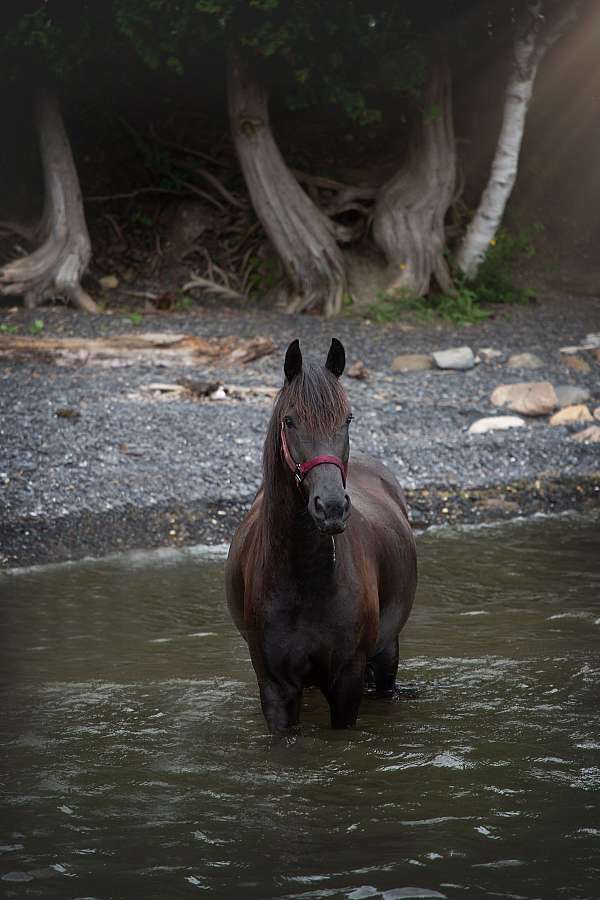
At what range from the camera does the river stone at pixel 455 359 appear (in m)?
13.1

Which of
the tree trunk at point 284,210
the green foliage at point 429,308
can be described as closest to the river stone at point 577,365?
the green foliage at point 429,308

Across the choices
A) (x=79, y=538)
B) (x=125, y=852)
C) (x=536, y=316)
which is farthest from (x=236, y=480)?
(x=536, y=316)

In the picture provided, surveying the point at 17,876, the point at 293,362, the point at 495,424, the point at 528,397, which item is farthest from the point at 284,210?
the point at 17,876

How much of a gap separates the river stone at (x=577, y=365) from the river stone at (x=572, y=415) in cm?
151

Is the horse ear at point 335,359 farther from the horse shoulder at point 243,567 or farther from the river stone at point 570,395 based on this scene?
the river stone at point 570,395

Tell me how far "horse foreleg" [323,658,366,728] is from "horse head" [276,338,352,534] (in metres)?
0.94

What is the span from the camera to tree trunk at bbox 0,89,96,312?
15633 millimetres

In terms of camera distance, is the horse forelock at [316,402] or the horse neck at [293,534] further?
the horse neck at [293,534]

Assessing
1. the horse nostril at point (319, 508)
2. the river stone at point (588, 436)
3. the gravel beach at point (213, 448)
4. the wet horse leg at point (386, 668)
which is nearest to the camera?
the horse nostril at point (319, 508)

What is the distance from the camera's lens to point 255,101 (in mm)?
16094

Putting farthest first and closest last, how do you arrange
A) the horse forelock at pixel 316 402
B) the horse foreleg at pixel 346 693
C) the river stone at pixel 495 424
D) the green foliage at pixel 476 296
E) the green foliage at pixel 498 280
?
the green foliage at pixel 498 280, the green foliage at pixel 476 296, the river stone at pixel 495 424, the horse foreleg at pixel 346 693, the horse forelock at pixel 316 402

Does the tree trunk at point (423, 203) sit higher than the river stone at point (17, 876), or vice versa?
the tree trunk at point (423, 203)

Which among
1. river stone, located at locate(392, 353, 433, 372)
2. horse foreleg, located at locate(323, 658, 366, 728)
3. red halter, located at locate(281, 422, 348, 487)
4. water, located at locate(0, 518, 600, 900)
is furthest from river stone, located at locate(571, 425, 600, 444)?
red halter, located at locate(281, 422, 348, 487)

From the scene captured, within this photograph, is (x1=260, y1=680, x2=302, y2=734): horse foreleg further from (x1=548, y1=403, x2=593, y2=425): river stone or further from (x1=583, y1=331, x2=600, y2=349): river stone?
(x1=583, y1=331, x2=600, y2=349): river stone
